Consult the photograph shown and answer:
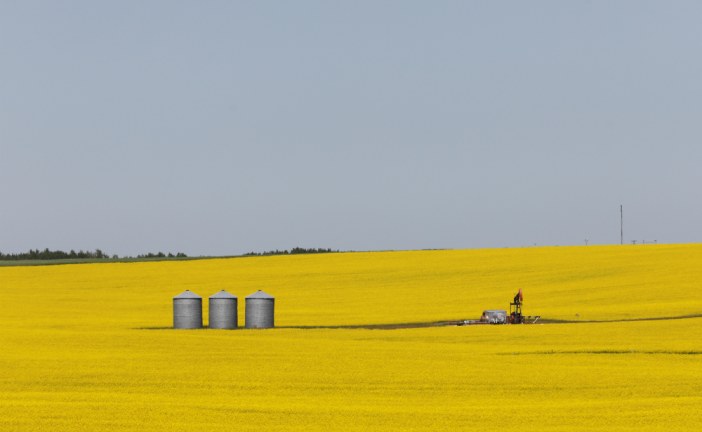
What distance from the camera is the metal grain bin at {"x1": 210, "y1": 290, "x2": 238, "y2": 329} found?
46656 mm

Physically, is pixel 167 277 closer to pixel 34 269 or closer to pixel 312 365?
pixel 34 269

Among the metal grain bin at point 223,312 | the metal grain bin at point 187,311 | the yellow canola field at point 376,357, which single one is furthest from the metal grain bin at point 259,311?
the metal grain bin at point 187,311

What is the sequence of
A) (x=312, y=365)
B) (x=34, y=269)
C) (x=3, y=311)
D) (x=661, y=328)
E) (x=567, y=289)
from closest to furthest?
(x=312, y=365) → (x=661, y=328) → (x=3, y=311) → (x=567, y=289) → (x=34, y=269)

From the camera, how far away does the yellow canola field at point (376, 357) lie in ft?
55.5

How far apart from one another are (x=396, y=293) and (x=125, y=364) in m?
36.1

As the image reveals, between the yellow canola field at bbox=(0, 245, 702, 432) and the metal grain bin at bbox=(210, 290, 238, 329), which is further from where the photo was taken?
the metal grain bin at bbox=(210, 290, 238, 329)

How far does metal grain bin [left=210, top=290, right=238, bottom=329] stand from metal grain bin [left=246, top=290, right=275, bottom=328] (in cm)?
68

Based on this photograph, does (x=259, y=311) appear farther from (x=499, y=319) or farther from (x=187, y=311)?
(x=499, y=319)

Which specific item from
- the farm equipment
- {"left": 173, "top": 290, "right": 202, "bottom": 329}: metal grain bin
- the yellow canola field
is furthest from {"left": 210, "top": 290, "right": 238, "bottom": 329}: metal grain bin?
the farm equipment

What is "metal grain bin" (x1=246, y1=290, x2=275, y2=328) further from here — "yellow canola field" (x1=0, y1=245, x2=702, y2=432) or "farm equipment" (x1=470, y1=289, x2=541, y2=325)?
"farm equipment" (x1=470, y1=289, x2=541, y2=325)

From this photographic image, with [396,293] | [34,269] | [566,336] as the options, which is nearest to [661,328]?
[566,336]

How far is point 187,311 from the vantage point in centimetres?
4666

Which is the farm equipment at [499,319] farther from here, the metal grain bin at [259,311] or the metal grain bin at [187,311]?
the metal grain bin at [187,311]

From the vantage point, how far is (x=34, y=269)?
8112 centimetres
